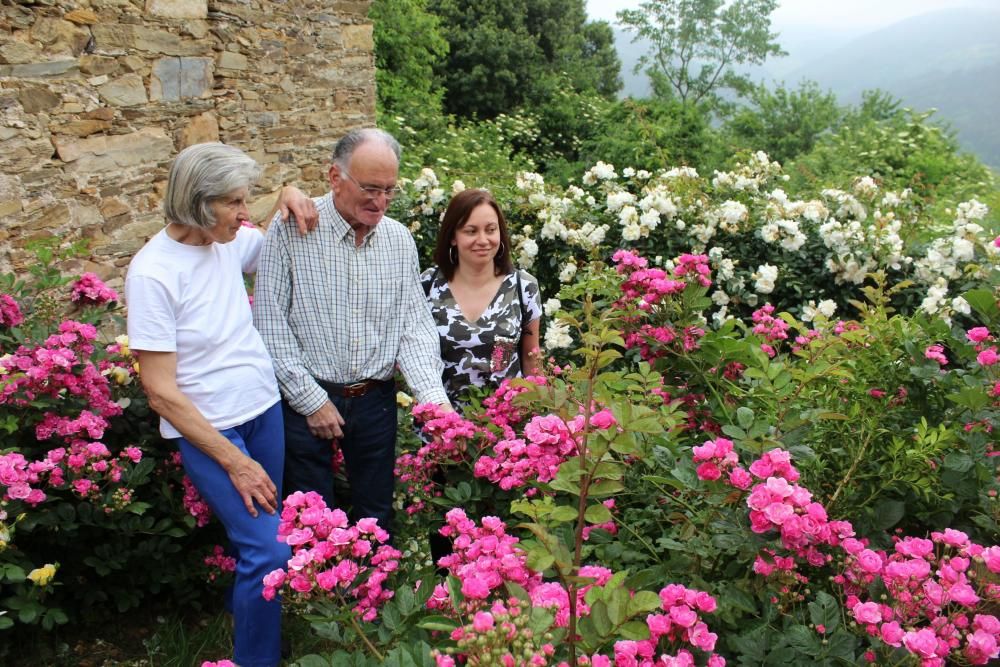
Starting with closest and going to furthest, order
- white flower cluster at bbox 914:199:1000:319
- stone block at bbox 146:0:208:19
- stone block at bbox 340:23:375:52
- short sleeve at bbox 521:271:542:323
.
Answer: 1. short sleeve at bbox 521:271:542:323
2. white flower cluster at bbox 914:199:1000:319
3. stone block at bbox 146:0:208:19
4. stone block at bbox 340:23:375:52

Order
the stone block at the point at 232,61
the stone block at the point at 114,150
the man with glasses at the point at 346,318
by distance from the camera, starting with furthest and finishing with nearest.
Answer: the stone block at the point at 232,61 → the stone block at the point at 114,150 → the man with glasses at the point at 346,318

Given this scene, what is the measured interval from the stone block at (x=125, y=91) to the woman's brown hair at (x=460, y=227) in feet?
10.8

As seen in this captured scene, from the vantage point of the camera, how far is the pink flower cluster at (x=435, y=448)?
2031mm

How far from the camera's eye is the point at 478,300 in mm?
2877

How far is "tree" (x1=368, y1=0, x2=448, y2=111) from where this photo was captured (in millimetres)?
16438

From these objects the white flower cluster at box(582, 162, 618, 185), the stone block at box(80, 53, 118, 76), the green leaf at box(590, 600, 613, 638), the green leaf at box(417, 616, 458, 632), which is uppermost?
the stone block at box(80, 53, 118, 76)

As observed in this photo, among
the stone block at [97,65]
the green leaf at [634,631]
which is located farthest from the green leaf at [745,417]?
the stone block at [97,65]

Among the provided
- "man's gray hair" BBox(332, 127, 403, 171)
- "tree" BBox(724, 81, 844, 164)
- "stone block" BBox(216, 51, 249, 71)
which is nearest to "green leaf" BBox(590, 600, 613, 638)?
"man's gray hair" BBox(332, 127, 403, 171)

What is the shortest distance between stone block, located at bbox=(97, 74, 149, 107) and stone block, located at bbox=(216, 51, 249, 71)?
2.93 feet

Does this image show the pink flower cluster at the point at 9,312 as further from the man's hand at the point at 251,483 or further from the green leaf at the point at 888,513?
the green leaf at the point at 888,513

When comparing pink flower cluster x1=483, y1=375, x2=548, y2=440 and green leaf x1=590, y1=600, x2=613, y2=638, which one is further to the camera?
pink flower cluster x1=483, y1=375, x2=548, y2=440

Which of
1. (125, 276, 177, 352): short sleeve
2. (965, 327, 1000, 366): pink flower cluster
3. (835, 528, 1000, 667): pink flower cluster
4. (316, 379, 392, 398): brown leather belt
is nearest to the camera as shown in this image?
(835, 528, 1000, 667): pink flower cluster

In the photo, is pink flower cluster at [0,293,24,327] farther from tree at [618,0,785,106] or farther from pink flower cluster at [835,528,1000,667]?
tree at [618,0,785,106]

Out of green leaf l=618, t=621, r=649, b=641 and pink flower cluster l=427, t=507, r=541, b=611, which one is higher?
green leaf l=618, t=621, r=649, b=641
